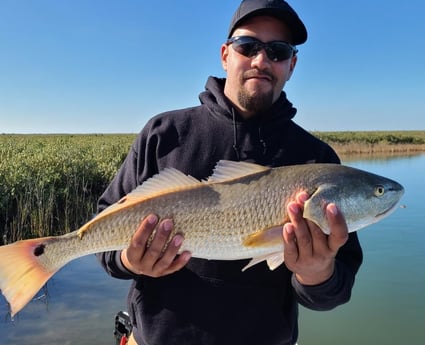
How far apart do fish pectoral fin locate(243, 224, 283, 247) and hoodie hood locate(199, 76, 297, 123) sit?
2.64 feet

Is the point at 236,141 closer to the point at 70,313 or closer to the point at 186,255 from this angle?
the point at 186,255

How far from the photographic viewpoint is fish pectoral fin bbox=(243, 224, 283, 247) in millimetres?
2330

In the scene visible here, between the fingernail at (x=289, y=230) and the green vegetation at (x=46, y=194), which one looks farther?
the green vegetation at (x=46, y=194)

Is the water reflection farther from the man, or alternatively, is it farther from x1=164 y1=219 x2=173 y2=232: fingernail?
x1=164 y1=219 x2=173 y2=232: fingernail

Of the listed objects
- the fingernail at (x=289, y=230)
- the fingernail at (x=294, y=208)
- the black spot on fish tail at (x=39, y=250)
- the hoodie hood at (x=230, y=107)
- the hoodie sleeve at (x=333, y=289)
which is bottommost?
the hoodie sleeve at (x=333, y=289)

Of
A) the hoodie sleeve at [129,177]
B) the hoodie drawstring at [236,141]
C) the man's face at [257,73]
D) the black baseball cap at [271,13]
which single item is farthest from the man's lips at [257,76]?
the hoodie sleeve at [129,177]

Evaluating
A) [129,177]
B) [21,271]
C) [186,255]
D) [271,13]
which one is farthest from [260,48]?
[21,271]

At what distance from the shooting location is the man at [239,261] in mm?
2305

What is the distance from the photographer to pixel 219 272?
2.47 m

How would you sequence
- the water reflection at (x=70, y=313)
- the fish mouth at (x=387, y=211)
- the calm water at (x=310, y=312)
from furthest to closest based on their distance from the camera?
the calm water at (x=310, y=312), the water reflection at (x=70, y=313), the fish mouth at (x=387, y=211)

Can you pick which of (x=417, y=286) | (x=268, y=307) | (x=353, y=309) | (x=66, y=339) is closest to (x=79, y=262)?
(x=66, y=339)

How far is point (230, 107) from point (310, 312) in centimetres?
536

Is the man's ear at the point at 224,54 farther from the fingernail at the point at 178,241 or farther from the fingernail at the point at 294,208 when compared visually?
the fingernail at the point at 178,241

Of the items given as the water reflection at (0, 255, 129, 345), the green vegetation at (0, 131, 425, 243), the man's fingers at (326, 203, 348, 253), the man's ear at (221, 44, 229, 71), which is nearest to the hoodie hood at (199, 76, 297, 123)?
the man's ear at (221, 44, 229, 71)
